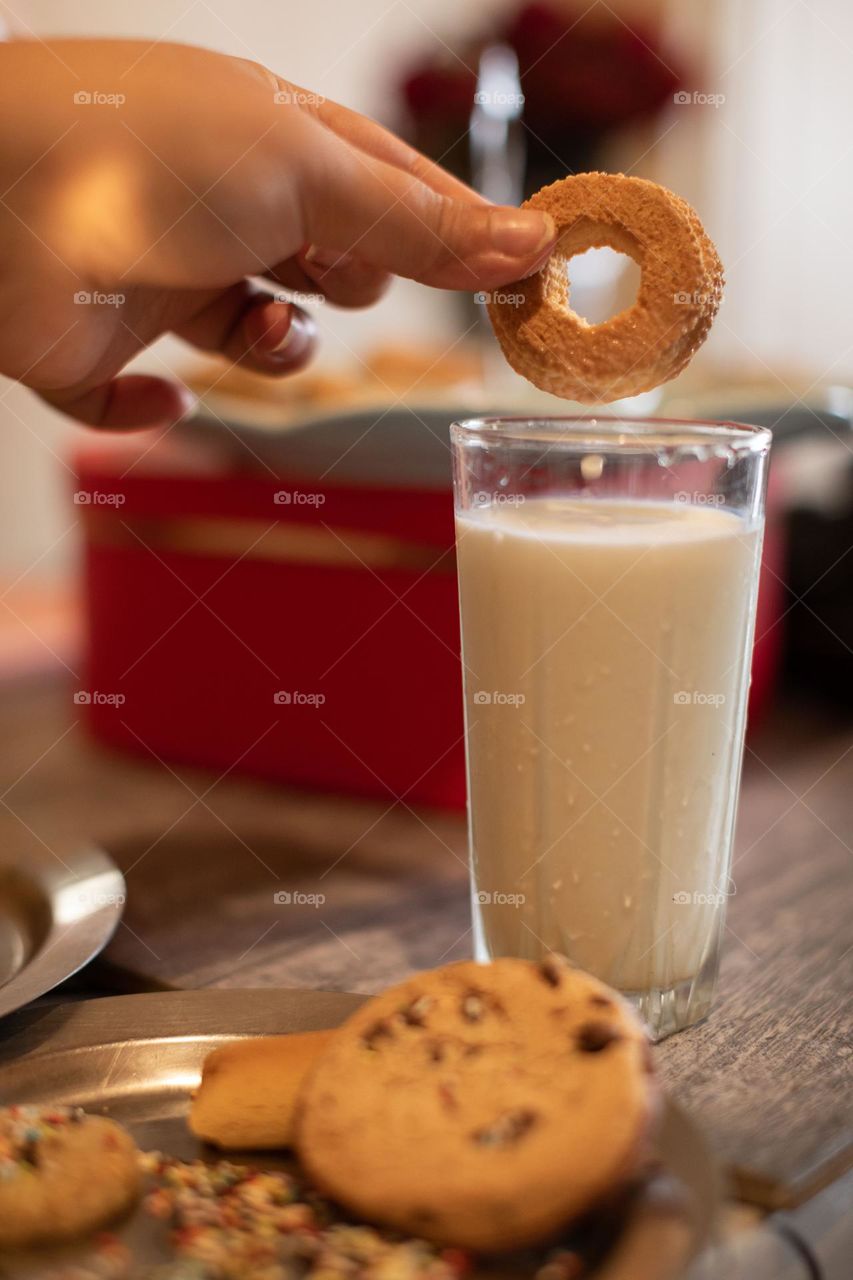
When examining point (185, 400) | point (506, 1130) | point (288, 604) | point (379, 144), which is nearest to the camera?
point (506, 1130)

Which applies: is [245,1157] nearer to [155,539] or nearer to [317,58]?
[155,539]

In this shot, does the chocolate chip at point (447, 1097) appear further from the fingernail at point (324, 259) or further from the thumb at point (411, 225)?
the fingernail at point (324, 259)

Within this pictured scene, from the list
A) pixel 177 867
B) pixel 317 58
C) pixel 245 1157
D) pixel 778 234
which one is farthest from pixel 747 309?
pixel 245 1157

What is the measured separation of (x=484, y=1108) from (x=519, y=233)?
1.44 ft

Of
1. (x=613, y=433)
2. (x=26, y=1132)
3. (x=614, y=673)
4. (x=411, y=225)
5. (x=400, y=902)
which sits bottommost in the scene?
(x=400, y=902)

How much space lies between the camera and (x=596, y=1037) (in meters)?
0.48

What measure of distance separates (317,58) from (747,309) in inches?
41.5

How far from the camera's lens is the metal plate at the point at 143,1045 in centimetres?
59

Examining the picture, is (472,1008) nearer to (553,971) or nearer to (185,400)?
(553,971)

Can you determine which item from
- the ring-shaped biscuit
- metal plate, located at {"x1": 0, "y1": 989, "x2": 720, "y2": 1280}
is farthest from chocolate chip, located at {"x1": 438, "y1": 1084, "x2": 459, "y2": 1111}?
the ring-shaped biscuit

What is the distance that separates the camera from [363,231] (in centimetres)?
72

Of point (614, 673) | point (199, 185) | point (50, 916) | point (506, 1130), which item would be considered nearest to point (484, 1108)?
point (506, 1130)

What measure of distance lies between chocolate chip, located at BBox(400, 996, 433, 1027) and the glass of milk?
19 centimetres

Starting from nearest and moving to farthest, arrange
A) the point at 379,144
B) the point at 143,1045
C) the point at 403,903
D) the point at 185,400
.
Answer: the point at 143,1045 < the point at 379,144 < the point at 403,903 < the point at 185,400
